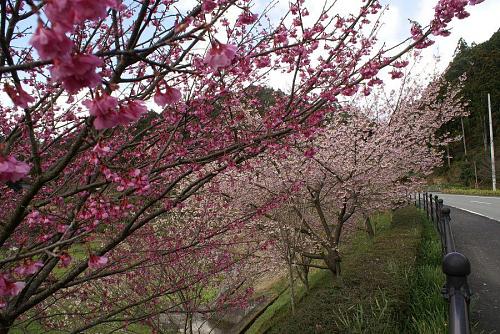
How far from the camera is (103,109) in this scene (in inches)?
49.8

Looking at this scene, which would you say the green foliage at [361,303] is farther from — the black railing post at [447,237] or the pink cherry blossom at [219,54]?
the pink cherry blossom at [219,54]

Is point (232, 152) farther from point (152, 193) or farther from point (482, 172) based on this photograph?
point (482, 172)

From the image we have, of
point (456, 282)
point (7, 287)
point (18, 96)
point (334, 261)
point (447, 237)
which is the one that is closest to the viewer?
point (18, 96)

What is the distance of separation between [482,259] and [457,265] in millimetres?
8201

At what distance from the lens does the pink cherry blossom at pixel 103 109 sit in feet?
4.13

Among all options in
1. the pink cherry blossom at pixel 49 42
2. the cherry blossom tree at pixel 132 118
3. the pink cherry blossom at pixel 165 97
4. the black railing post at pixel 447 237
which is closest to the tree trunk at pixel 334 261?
the black railing post at pixel 447 237

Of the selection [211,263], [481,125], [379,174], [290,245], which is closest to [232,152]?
[211,263]

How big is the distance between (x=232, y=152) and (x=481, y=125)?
48747 millimetres

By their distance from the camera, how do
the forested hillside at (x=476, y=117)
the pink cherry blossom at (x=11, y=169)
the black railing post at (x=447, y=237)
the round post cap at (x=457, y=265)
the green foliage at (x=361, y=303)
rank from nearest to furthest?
1. the pink cherry blossom at (x=11, y=169)
2. the round post cap at (x=457, y=265)
3. the green foliage at (x=361, y=303)
4. the black railing post at (x=447, y=237)
5. the forested hillside at (x=476, y=117)

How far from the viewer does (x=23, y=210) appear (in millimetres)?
2219

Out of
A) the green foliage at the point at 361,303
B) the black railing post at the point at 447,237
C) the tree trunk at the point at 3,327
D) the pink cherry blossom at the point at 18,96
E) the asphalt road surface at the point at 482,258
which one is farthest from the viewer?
the asphalt road surface at the point at 482,258

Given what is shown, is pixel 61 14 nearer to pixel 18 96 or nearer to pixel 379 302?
pixel 18 96

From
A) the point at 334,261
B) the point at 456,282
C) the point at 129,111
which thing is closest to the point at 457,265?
the point at 456,282

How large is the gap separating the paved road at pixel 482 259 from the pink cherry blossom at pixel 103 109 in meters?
4.69
